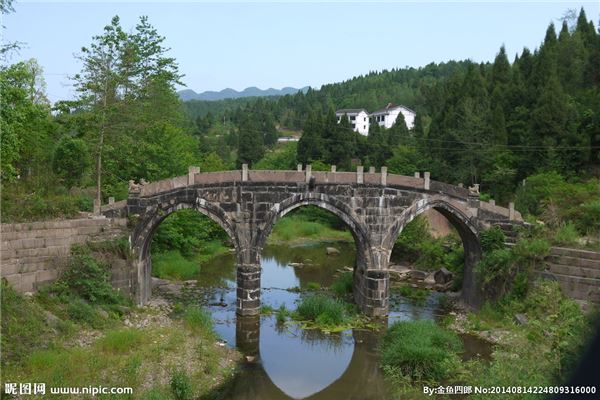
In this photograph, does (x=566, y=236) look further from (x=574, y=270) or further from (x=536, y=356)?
(x=536, y=356)

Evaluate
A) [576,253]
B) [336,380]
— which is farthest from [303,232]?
[336,380]

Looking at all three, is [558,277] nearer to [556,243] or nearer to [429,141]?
[556,243]

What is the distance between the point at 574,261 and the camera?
59.5ft

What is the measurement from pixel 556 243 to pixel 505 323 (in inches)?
145

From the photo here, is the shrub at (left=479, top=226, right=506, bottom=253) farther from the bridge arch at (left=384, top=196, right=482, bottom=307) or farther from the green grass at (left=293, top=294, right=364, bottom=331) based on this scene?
the green grass at (left=293, top=294, right=364, bottom=331)

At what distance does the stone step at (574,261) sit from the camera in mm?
17703

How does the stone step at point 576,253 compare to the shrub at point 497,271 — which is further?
the shrub at point 497,271

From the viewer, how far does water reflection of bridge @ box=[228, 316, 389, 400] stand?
14.8 m

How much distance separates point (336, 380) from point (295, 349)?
235cm

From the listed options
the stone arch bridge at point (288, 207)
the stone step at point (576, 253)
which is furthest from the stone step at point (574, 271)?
the stone arch bridge at point (288, 207)

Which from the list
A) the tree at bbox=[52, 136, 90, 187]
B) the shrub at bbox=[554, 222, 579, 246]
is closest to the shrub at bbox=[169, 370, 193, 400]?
the tree at bbox=[52, 136, 90, 187]

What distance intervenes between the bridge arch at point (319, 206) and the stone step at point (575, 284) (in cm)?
647

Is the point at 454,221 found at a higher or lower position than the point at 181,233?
higher

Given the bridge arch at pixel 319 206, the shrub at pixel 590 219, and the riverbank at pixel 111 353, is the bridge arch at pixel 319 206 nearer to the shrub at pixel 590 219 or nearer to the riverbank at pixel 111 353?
the riverbank at pixel 111 353
